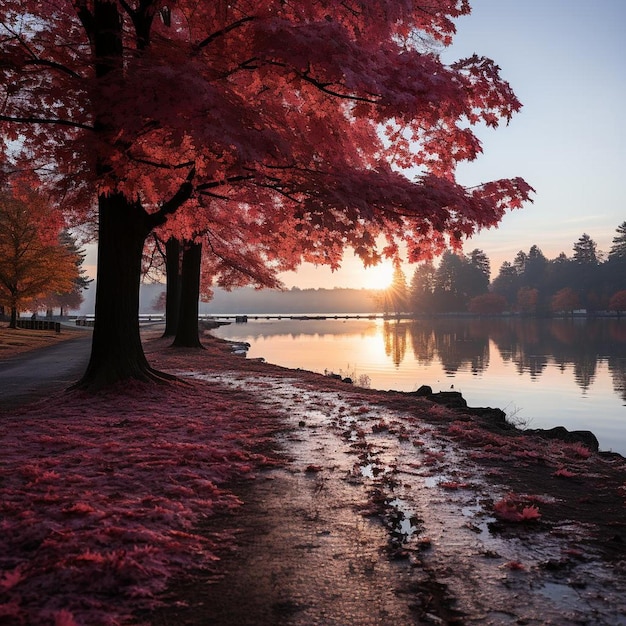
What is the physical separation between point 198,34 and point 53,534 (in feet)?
33.3

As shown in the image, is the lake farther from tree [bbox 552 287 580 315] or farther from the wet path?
tree [bbox 552 287 580 315]

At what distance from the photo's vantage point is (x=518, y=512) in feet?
18.4

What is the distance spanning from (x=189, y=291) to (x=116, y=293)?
1193cm

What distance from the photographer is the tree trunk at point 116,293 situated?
477 inches

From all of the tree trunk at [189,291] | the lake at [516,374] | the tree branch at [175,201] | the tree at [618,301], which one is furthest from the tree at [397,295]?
the tree branch at [175,201]

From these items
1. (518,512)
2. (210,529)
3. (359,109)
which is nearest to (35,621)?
(210,529)

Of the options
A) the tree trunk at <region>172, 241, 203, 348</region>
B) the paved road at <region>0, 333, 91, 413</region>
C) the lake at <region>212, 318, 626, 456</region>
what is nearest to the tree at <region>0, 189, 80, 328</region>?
the paved road at <region>0, 333, 91, 413</region>

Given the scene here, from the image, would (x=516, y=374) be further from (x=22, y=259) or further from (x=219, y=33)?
(x=22, y=259)

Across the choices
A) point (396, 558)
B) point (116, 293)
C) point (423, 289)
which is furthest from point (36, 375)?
point (423, 289)

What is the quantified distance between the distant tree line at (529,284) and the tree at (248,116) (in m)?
120

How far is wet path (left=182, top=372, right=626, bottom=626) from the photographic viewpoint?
3812 mm

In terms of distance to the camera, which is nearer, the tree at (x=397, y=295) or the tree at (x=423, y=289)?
the tree at (x=423, y=289)

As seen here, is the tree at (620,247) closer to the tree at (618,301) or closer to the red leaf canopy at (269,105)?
the tree at (618,301)

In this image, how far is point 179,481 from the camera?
6469 millimetres
